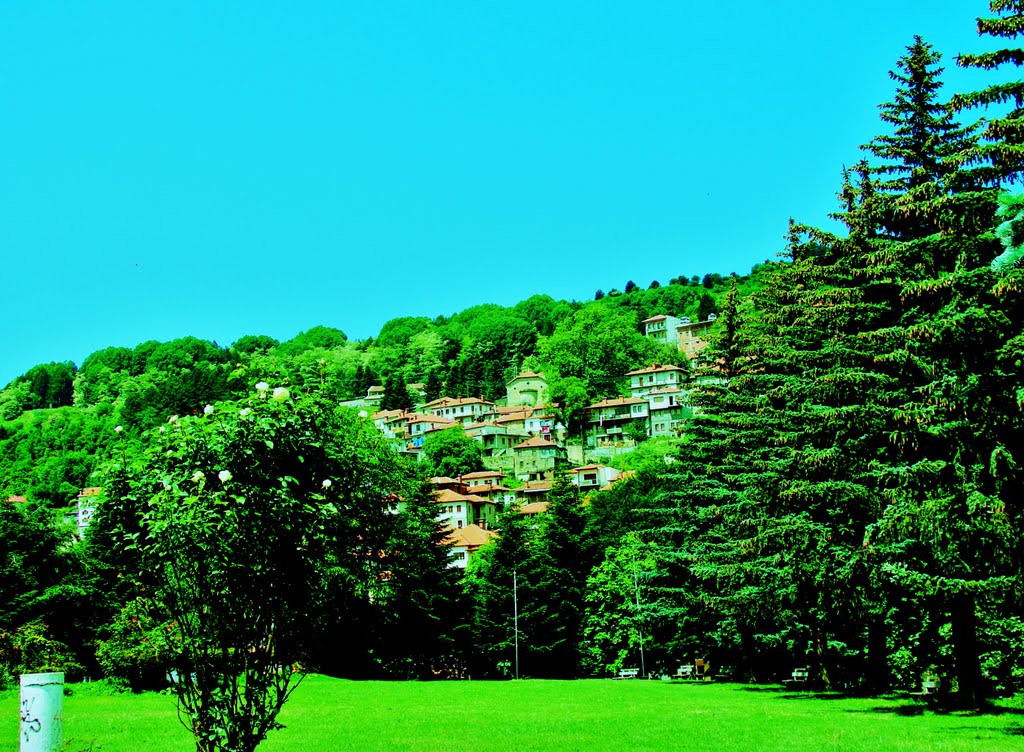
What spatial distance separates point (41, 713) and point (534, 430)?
449 ft

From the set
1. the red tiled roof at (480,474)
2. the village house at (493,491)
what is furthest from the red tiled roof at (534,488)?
the red tiled roof at (480,474)

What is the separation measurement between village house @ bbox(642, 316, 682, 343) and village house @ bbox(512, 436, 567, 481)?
211 feet

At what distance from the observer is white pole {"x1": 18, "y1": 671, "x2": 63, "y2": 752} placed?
6.41 m

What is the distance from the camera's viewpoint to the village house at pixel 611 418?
441ft

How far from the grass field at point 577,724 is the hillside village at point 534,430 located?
2963 inches

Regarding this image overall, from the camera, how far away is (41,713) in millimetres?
6449

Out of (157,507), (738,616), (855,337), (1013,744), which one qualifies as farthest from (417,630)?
(157,507)

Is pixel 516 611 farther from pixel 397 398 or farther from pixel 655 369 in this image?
pixel 397 398

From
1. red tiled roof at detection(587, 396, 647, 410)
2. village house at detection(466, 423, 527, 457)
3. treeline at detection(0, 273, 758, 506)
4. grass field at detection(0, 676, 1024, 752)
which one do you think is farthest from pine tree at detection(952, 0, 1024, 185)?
village house at detection(466, 423, 527, 457)

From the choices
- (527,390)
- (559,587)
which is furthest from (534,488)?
(559,587)

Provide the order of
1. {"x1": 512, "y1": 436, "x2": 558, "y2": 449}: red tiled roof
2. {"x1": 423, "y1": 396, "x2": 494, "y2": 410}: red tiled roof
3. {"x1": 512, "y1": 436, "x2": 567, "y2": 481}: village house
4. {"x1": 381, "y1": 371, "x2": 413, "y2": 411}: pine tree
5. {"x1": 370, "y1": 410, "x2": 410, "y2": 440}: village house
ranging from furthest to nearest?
1. {"x1": 381, "y1": 371, "x2": 413, "y2": 411}: pine tree
2. {"x1": 423, "y1": 396, "x2": 494, "y2": 410}: red tiled roof
3. {"x1": 370, "y1": 410, "x2": 410, "y2": 440}: village house
4. {"x1": 512, "y1": 436, "x2": 558, "y2": 449}: red tiled roof
5. {"x1": 512, "y1": 436, "x2": 567, "y2": 481}: village house

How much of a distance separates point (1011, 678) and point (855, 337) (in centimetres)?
1538

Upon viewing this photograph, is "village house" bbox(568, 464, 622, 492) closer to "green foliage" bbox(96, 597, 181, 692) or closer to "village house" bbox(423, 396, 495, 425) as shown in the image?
"village house" bbox(423, 396, 495, 425)

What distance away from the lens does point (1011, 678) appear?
3045 centimetres
